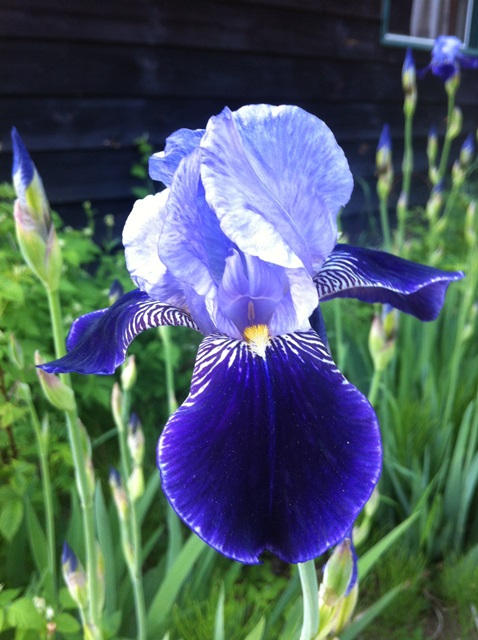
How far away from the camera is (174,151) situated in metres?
0.67

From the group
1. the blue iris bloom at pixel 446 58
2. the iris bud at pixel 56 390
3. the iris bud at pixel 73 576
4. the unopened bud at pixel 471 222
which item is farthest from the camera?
the blue iris bloom at pixel 446 58

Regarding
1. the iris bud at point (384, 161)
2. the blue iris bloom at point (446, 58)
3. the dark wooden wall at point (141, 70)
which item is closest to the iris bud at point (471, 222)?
the iris bud at point (384, 161)

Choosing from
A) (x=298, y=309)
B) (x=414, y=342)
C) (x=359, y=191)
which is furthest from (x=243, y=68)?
(x=298, y=309)

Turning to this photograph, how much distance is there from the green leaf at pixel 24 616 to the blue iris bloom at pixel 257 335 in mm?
548

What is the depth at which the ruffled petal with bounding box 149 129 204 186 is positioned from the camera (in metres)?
0.66

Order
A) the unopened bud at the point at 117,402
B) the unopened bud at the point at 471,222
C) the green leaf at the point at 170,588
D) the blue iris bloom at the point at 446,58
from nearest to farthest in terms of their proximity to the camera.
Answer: the unopened bud at the point at 117,402 → the green leaf at the point at 170,588 → the unopened bud at the point at 471,222 → the blue iris bloom at the point at 446,58

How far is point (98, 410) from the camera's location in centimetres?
221

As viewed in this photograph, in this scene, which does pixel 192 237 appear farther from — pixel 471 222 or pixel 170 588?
pixel 471 222

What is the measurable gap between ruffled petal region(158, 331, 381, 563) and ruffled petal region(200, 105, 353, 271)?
14 cm

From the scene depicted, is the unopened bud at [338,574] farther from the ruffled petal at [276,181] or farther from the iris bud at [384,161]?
the iris bud at [384,161]

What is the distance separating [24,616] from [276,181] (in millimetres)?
866

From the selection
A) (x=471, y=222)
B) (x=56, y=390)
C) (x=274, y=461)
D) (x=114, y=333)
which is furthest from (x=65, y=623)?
(x=471, y=222)

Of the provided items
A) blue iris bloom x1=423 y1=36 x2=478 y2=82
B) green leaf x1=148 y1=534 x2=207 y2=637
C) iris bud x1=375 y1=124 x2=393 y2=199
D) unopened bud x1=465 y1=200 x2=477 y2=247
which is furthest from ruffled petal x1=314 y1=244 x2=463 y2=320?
blue iris bloom x1=423 y1=36 x2=478 y2=82

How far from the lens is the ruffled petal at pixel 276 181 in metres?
0.56
